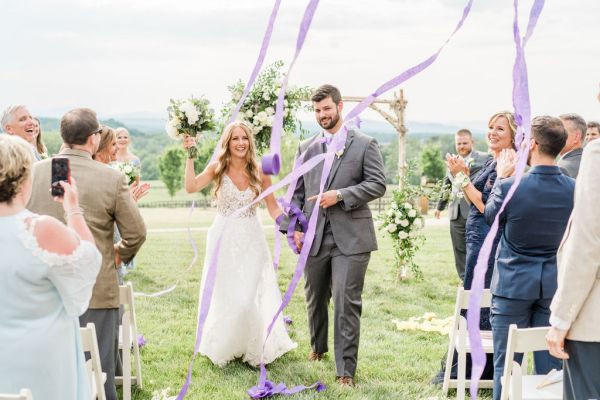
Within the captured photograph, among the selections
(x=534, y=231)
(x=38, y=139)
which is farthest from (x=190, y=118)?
(x=534, y=231)

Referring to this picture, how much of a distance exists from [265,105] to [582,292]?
423cm

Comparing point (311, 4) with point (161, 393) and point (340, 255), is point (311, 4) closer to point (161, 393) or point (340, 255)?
point (340, 255)

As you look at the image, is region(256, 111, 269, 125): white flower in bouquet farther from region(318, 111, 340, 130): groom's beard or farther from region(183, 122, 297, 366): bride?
region(318, 111, 340, 130): groom's beard

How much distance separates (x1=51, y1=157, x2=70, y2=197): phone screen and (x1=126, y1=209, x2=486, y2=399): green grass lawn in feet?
8.40

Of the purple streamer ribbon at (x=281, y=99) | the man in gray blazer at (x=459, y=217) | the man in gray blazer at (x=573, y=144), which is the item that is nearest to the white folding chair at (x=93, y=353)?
the purple streamer ribbon at (x=281, y=99)

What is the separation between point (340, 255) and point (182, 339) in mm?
2258

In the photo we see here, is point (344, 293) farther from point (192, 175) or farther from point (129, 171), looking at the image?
point (129, 171)

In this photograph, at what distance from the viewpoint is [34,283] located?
2.81 m

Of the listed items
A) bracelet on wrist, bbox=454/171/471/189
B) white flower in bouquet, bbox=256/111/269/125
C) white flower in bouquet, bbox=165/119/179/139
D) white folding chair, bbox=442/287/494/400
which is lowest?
white folding chair, bbox=442/287/494/400

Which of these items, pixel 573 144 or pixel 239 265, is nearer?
pixel 239 265

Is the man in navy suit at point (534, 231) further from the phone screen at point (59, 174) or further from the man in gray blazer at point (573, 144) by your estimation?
the phone screen at point (59, 174)

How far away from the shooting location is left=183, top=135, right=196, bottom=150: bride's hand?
5758 mm

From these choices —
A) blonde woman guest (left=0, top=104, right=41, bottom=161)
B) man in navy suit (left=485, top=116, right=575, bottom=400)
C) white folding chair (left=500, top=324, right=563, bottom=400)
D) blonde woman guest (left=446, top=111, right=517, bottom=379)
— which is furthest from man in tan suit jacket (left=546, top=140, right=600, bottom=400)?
blonde woman guest (left=0, top=104, right=41, bottom=161)

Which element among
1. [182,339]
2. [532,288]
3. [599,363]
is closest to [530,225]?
[532,288]
